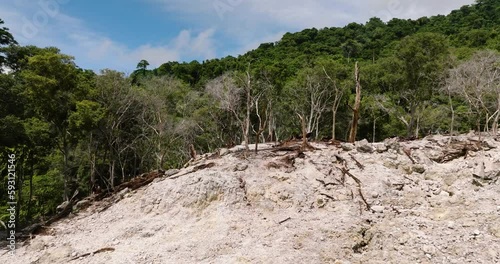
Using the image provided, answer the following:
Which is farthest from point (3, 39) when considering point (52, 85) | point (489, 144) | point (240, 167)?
point (489, 144)

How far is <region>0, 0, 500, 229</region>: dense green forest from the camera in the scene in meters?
16.6

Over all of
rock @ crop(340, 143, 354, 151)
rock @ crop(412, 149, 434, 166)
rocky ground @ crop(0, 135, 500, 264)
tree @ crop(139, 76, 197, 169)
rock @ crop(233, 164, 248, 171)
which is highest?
tree @ crop(139, 76, 197, 169)

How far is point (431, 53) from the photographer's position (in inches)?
1008

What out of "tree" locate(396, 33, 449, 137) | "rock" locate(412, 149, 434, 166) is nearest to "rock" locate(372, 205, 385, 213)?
"rock" locate(412, 149, 434, 166)

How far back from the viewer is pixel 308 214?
10.5 m

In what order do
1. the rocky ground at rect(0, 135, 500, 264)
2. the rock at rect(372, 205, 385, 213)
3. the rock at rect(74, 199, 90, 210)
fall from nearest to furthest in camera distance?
the rocky ground at rect(0, 135, 500, 264) < the rock at rect(372, 205, 385, 213) < the rock at rect(74, 199, 90, 210)

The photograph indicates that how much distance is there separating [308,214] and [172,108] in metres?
25.3

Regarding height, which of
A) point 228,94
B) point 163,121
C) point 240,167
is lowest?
point 240,167

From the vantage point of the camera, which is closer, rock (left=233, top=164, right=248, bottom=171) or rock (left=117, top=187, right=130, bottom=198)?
rock (left=233, top=164, right=248, bottom=171)

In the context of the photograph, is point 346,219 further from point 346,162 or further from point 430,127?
point 430,127

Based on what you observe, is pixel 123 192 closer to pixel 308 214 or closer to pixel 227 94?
pixel 308 214

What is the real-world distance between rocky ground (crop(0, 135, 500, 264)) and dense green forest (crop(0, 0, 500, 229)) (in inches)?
123

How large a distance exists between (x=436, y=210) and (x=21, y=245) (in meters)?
12.3

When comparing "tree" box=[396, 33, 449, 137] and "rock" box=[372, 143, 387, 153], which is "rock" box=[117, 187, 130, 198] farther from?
"tree" box=[396, 33, 449, 137]
